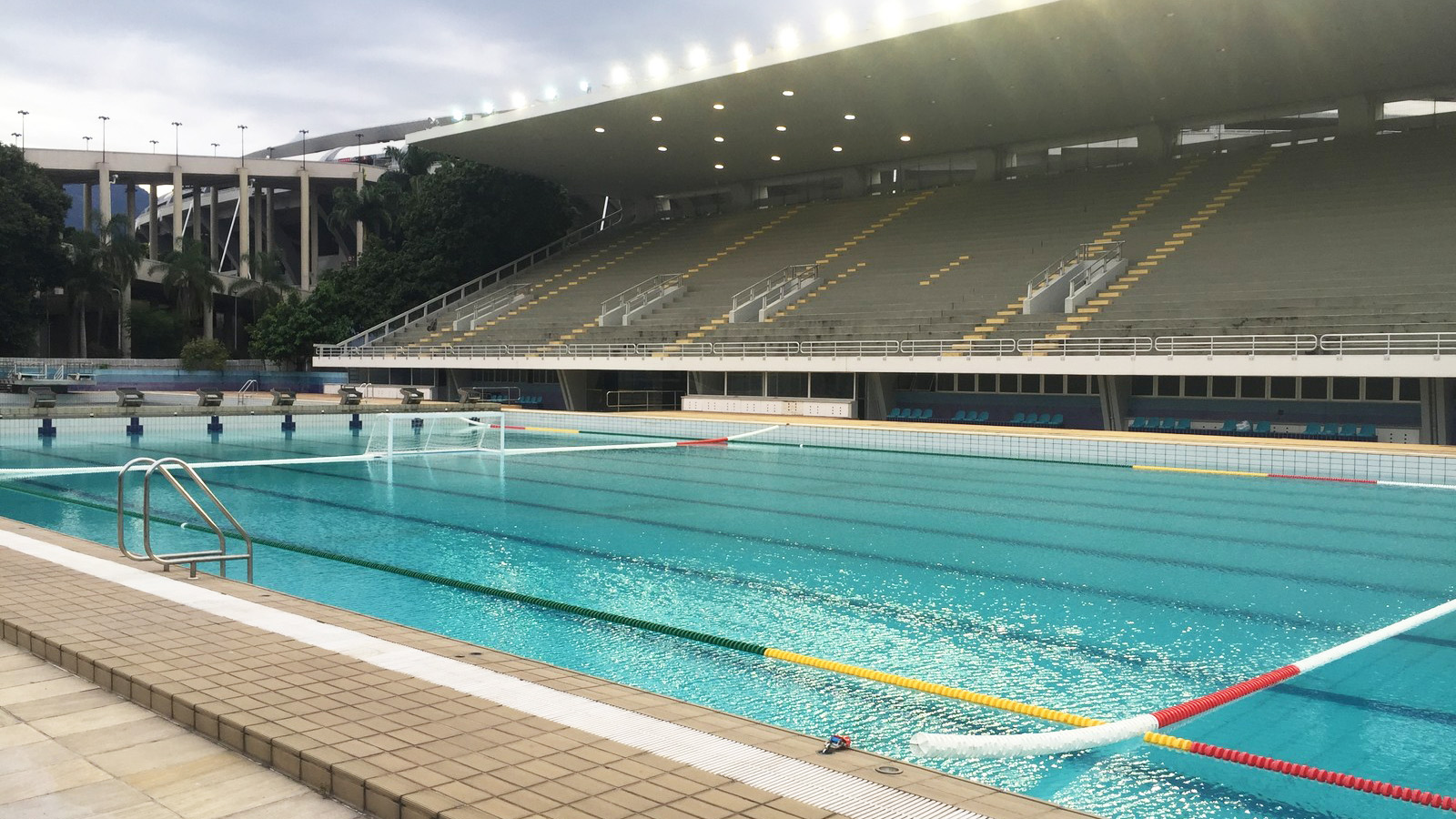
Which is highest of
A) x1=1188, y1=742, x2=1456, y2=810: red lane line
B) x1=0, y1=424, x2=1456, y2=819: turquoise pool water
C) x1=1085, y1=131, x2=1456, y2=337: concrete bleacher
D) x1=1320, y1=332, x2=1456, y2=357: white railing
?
x1=1085, y1=131, x2=1456, y2=337: concrete bleacher

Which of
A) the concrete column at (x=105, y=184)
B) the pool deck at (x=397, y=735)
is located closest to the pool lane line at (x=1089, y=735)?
the pool deck at (x=397, y=735)

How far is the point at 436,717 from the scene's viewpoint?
3.27 m

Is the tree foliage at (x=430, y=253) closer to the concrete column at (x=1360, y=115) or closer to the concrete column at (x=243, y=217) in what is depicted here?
the concrete column at (x=243, y=217)

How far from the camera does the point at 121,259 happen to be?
139 feet

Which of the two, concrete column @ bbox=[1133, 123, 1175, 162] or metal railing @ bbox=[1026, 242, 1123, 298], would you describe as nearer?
metal railing @ bbox=[1026, 242, 1123, 298]

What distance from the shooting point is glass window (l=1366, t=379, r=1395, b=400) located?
1730 cm

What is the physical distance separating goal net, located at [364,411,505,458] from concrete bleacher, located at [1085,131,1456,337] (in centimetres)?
1119

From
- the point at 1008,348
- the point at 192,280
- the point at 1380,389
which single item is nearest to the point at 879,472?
the point at 1008,348

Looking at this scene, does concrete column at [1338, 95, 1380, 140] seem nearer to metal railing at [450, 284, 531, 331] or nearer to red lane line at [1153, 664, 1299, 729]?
metal railing at [450, 284, 531, 331]

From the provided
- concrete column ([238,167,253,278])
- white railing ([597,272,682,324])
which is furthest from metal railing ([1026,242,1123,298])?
concrete column ([238,167,253,278])

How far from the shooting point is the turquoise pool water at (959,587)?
4.44 m

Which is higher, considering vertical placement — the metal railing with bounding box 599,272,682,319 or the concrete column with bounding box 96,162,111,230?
the concrete column with bounding box 96,162,111,230

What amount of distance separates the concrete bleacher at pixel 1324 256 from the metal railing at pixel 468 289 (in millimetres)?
22377

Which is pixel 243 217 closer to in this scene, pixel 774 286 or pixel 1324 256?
pixel 774 286
